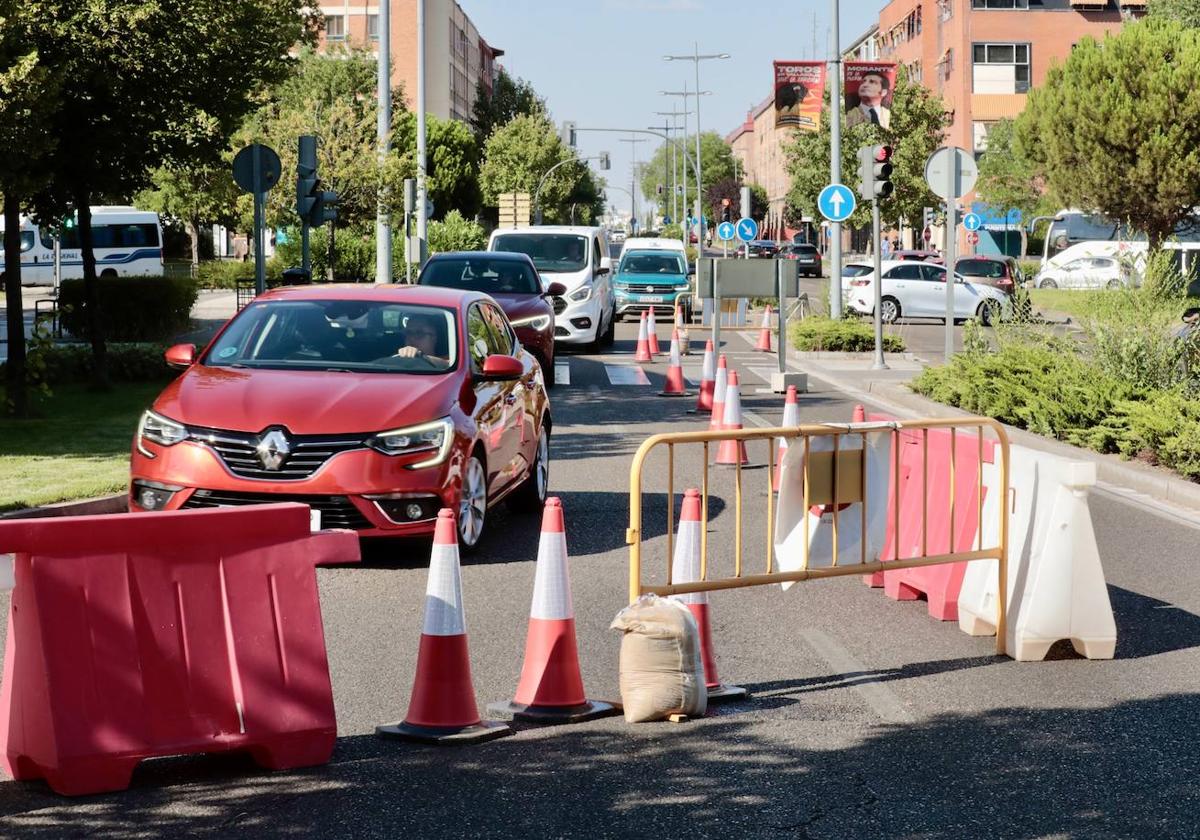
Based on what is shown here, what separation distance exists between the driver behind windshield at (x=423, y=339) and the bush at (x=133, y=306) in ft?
59.6

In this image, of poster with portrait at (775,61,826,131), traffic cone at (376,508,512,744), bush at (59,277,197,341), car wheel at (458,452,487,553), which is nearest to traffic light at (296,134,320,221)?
bush at (59,277,197,341)

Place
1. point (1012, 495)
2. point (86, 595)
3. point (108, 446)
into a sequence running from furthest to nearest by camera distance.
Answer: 1. point (108, 446)
2. point (1012, 495)
3. point (86, 595)

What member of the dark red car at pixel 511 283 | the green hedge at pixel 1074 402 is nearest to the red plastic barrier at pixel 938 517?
the green hedge at pixel 1074 402

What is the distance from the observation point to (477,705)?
6.51m

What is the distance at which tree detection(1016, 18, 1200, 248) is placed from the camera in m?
50.2

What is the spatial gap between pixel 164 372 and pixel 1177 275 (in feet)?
39.0

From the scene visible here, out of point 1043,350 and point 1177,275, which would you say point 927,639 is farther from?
point 1177,275

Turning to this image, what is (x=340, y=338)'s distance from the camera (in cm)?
1083

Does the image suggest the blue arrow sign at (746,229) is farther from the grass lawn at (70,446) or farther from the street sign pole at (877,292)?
the grass lawn at (70,446)

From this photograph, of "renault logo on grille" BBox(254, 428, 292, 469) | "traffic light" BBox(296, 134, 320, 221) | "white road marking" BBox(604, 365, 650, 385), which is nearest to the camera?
"renault logo on grille" BBox(254, 428, 292, 469)

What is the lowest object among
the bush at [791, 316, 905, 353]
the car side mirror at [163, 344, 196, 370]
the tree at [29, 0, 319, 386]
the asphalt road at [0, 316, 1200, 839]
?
the asphalt road at [0, 316, 1200, 839]

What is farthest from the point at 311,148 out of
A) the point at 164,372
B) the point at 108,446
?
the point at 108,446

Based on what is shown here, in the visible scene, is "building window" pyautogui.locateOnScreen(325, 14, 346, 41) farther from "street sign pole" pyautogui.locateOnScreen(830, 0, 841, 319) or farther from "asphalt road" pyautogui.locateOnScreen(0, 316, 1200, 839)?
"asphalt road" pyautogui.locateOnScreen(0, 316, 1200, 839)

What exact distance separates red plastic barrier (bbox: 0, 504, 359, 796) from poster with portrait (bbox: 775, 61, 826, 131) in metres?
34.8
